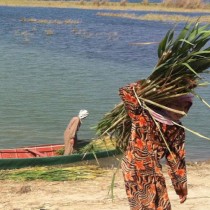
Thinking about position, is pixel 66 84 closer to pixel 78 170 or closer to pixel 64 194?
pixel 78 170

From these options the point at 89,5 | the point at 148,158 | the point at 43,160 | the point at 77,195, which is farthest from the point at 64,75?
the point at 89,5

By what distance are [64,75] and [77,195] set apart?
12.2m

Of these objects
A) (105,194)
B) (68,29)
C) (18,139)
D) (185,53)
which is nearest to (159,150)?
(185,53)

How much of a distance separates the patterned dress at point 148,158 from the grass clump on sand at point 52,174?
3978 millimetres

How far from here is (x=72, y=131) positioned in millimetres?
9273

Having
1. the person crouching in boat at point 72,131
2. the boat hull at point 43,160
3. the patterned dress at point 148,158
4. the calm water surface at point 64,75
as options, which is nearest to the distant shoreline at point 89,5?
the calm water surface at point 64,75

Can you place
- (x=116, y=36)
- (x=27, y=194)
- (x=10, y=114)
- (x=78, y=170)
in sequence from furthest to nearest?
(x=116, y=36) < (x=10, y=114) < (x=78, y=170) < (x=27, y=194)

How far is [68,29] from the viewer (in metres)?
34.5

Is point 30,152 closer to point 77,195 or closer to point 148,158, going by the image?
point 77,195

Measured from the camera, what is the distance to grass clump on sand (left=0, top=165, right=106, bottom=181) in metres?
7.95

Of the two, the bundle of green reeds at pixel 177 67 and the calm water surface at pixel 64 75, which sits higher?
the bundle of green reeds at pixel 177 67

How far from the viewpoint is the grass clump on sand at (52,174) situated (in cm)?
795

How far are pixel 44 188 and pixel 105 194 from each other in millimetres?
882

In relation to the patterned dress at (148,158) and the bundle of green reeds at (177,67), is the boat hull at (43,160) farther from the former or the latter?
the bundle of green reeds at (177,67)
